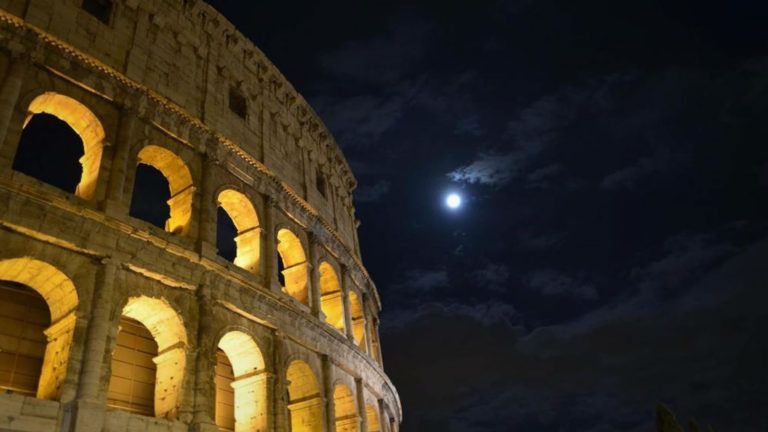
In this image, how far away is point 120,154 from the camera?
1188 cm

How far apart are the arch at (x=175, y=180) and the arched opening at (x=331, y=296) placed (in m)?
5.91

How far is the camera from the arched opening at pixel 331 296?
719 inches

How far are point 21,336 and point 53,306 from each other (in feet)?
3.76

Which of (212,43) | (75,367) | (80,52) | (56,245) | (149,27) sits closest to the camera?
(75,367)

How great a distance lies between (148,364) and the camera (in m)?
12.2

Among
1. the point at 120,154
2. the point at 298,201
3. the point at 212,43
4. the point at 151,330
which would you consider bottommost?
the point at 151,330

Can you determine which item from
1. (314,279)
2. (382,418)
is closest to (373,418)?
(382,418)

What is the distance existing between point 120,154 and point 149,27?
4502 mm

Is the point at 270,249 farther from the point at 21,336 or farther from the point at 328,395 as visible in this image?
the point at 21,336

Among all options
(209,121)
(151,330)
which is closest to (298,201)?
(209,121)

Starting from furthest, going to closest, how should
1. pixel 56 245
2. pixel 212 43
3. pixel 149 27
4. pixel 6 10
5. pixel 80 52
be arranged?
pixel 212 43 → pixel 149 27 → pixel 80 52 → pixel 6 10 → pixel 56 245

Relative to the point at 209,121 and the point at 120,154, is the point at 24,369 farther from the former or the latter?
the point at 209,121

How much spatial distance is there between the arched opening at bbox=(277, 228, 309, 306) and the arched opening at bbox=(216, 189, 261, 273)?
1329mm

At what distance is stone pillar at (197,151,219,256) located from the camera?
12617 mm
